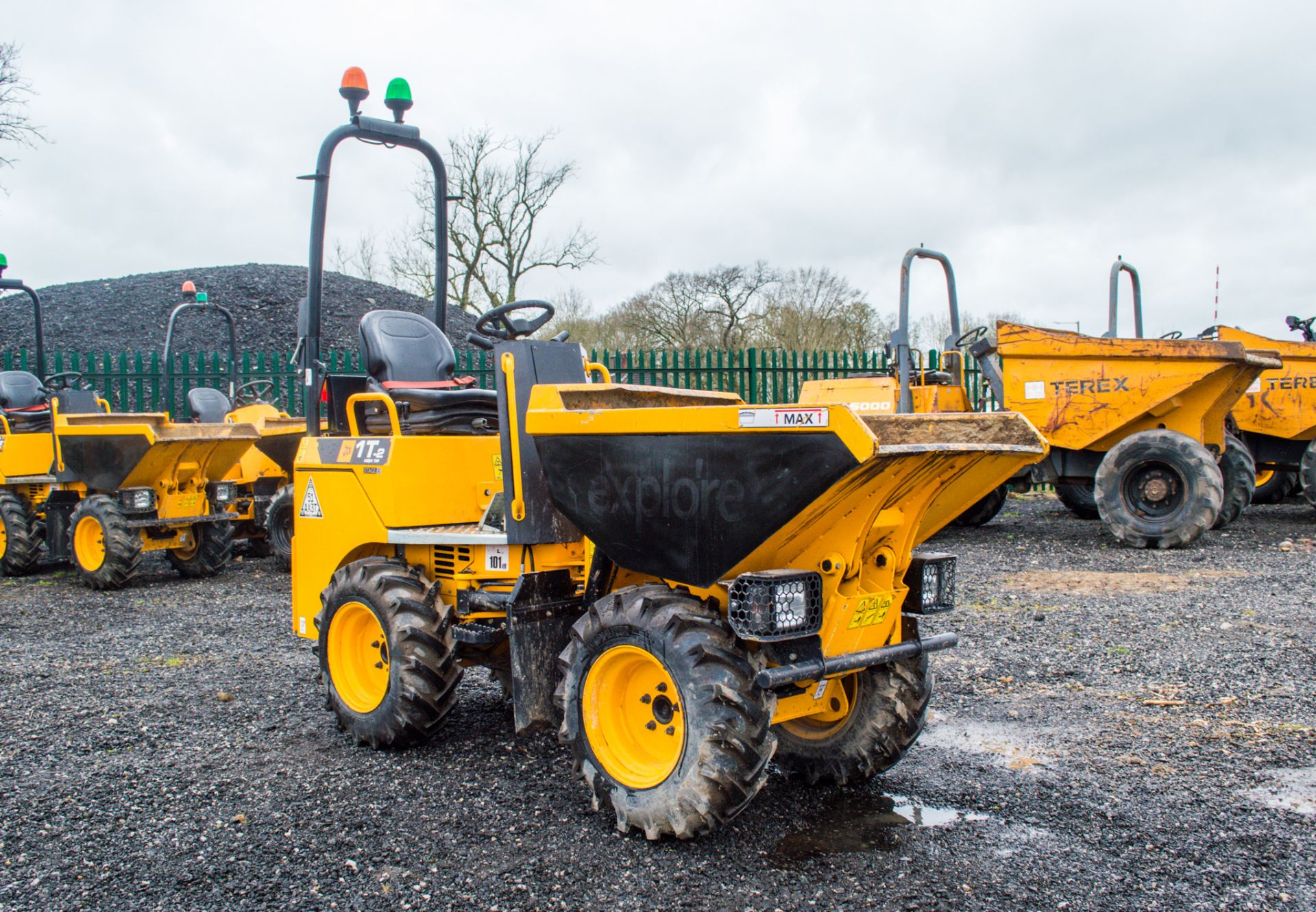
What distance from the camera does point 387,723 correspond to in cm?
444

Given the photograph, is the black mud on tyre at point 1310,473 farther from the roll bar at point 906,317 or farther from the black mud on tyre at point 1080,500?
the roll bar at point 906,317

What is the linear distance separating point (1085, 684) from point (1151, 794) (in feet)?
5.25

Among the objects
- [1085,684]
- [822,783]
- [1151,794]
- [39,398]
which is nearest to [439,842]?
[822,783]

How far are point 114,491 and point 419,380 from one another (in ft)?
18.1

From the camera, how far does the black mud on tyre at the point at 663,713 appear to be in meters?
3.31

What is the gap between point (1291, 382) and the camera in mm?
11836

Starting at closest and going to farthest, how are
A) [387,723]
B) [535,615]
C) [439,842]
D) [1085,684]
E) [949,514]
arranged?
[439,842], [949,514], [535,615], [387,723], [1085,684]

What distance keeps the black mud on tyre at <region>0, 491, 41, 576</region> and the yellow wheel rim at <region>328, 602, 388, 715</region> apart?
6626 mm

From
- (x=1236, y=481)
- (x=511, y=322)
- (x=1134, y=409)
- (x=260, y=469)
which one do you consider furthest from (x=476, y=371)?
(x=511, y=322)

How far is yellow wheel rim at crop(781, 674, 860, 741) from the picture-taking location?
13.3 feet

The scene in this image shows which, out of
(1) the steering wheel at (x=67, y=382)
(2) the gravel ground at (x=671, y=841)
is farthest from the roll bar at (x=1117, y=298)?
(1) the steering wheel at (x=67, y=382)

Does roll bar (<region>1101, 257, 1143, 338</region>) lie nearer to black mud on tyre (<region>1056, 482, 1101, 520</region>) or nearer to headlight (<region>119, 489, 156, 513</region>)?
black mud on tyre (<region>1056, 482, 1101, 520</region>)

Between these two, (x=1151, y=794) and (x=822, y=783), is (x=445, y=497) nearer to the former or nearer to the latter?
(x=822, y=783)

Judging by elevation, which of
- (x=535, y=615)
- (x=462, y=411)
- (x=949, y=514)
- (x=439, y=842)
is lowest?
(x=439, y=842)
